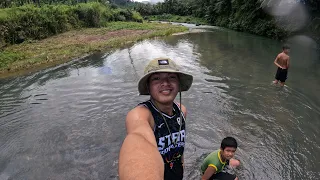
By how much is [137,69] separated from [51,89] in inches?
179

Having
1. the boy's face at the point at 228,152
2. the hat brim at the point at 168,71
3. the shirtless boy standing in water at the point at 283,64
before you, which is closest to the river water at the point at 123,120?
the shirtless boy standing in water at the point at 283,64

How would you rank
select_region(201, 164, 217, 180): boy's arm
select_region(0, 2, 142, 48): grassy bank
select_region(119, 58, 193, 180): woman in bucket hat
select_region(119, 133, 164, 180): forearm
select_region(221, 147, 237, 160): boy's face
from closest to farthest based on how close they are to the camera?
select_region(119, 133, 164, 180): forearm → select_region(119, 58, 193, 180): woman in bucket hat → select_region(221, 147, 237, 160): boy's face → select_region(201, 164, 217, 180): boy's arm → select_region(0, 2, 142, 48): grassy bank

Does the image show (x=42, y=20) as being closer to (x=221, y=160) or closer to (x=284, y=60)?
(x=284, y=60)

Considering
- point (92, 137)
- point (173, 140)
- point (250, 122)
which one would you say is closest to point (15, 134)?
point (92, 137)

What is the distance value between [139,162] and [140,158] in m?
0.04

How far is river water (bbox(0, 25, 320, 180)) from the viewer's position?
5.53m

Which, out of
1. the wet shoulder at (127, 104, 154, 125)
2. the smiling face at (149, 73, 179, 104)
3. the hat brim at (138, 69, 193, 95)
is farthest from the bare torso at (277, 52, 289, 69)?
the wet shoulder at (127, 104, 154, 125)

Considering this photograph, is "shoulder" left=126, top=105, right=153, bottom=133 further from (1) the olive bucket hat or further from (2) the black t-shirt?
(1) the olive bucket hat

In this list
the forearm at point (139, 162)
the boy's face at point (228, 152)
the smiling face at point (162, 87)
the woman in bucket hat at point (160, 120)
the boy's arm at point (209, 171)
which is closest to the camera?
the forearm at point (139, 162)

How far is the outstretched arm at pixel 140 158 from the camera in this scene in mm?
1283

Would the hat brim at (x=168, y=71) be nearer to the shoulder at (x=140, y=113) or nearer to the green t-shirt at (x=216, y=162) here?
the shoulder at (x=140, y=113)

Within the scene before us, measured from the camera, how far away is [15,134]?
22.7 ft

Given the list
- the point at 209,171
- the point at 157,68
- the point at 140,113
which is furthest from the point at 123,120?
the point at 157,68

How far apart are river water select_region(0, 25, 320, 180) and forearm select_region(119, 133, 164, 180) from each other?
3.89m
